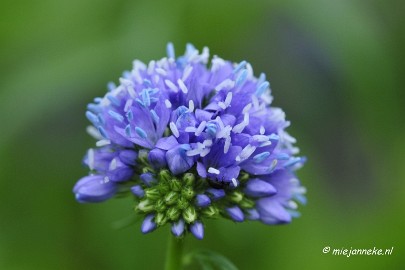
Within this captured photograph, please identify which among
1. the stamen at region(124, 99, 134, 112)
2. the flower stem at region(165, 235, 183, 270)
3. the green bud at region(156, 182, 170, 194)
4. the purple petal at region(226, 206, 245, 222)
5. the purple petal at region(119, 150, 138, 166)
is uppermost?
the stamen at region(124, 99, 134, 112)

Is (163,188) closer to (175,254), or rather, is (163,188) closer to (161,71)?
(175,254)

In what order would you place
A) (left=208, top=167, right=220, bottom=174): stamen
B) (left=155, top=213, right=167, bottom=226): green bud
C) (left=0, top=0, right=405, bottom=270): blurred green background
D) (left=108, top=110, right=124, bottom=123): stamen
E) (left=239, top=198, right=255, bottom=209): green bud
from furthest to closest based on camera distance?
1. (left=0, top=0, right=405, bottom=270): blurred green background
2. (left=239, top=198, right=255, bottom=209): green bud
3. (left=108, top=110, right=124, bottom=123): stamen
4. (left=155, top=213, right=167, bottom=226): green bud
5. (left=208, top=167, right=220, bottom=174): stamen

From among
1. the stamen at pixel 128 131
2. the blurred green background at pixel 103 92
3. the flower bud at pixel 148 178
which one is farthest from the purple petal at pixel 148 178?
the blurred green background at pixel 103 92

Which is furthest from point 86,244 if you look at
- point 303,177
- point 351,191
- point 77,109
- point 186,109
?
point 351,191

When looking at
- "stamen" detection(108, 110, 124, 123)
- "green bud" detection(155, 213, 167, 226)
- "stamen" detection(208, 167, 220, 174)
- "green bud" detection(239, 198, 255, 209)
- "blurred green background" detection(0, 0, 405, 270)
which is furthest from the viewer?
"blurred green background" detection(0, 0, 405, 270)

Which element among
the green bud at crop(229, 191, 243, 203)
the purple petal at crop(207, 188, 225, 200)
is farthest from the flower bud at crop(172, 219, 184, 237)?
the green bud at crop(229, 191, 243, 203)

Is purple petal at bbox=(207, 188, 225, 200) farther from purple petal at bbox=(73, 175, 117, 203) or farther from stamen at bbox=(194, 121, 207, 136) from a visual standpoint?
purple petal at bbox=(73, 175, 117, 203)

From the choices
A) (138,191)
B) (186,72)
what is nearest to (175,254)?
(138,191)

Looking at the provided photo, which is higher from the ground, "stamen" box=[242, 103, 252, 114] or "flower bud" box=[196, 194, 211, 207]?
"stamen" box=[242, 103, 252, 114]
